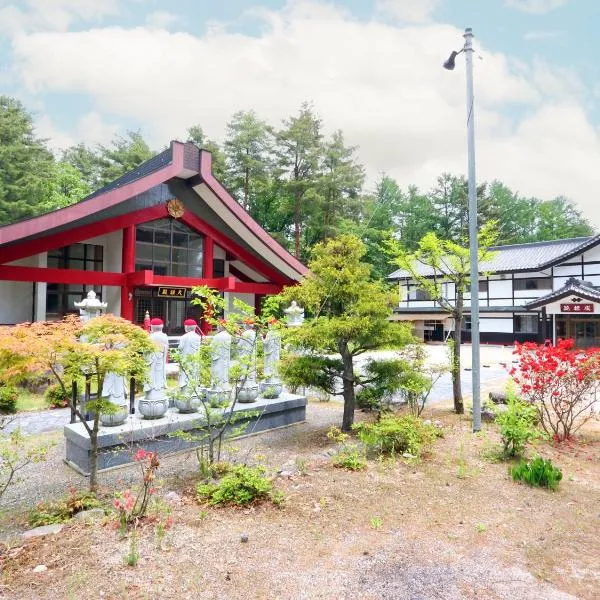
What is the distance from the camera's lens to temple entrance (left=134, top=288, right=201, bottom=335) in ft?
49.3

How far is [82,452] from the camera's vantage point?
215 inches

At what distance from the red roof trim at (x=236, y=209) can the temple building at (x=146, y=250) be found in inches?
1.3

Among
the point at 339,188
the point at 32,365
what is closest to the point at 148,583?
the point at 32,365

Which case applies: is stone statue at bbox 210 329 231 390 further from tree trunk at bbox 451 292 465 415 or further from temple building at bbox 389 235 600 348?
temple building at bbox 389 235 600 348

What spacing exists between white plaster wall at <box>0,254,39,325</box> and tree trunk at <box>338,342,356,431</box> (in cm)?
1138

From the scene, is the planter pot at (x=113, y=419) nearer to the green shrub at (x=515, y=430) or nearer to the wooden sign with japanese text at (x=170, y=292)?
the green shrub at (x=515, y=430)

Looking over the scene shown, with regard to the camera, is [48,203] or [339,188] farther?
[339,188]

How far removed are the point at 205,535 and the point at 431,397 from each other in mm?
8225

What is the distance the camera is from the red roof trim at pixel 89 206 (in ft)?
35.1

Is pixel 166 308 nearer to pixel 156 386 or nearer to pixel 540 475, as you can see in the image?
pixel 156 386

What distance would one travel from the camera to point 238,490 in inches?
173

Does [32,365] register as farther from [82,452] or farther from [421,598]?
[421,598]

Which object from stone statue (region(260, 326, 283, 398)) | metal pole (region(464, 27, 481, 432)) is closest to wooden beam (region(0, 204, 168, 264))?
stone statue (region(260, 326, 283, 398))

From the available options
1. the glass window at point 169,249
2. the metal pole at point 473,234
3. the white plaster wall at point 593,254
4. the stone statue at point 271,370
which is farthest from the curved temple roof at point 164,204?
the white plaster wall at point 593,254
